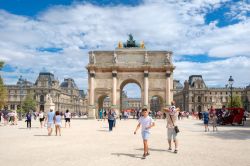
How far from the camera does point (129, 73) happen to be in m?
61.3

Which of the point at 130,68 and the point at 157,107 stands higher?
the point at 130,68

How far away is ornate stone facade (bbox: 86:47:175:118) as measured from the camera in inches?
2379

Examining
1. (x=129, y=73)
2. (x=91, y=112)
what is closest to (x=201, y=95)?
(x=129, y=73)

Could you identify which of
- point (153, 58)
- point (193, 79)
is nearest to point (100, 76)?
point (153, 58)

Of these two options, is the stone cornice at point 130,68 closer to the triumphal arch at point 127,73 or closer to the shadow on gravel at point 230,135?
the triumphal arch at point 127,73

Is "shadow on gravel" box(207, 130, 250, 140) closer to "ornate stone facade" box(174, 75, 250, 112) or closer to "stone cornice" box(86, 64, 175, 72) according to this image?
"stone cornice" box(86, 64, 175, 72)

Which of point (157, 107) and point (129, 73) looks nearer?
point (129, 73)

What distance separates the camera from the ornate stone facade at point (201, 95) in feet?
447

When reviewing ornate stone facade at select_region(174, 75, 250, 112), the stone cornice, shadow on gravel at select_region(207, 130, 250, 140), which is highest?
the stone cornice

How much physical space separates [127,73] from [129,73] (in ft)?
1.13

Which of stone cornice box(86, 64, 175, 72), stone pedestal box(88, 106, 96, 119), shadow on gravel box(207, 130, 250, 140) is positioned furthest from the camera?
stone pedestal box(88, 106, 96, 119)

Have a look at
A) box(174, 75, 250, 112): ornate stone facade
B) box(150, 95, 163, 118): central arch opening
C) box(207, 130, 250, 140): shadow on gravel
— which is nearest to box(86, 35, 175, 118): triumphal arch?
box(150, 95, 163, 118): central arch opening

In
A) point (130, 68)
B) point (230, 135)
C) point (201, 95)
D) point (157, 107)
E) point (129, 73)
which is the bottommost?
point (157, 107)

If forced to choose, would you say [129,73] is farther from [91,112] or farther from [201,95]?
[201,95]
